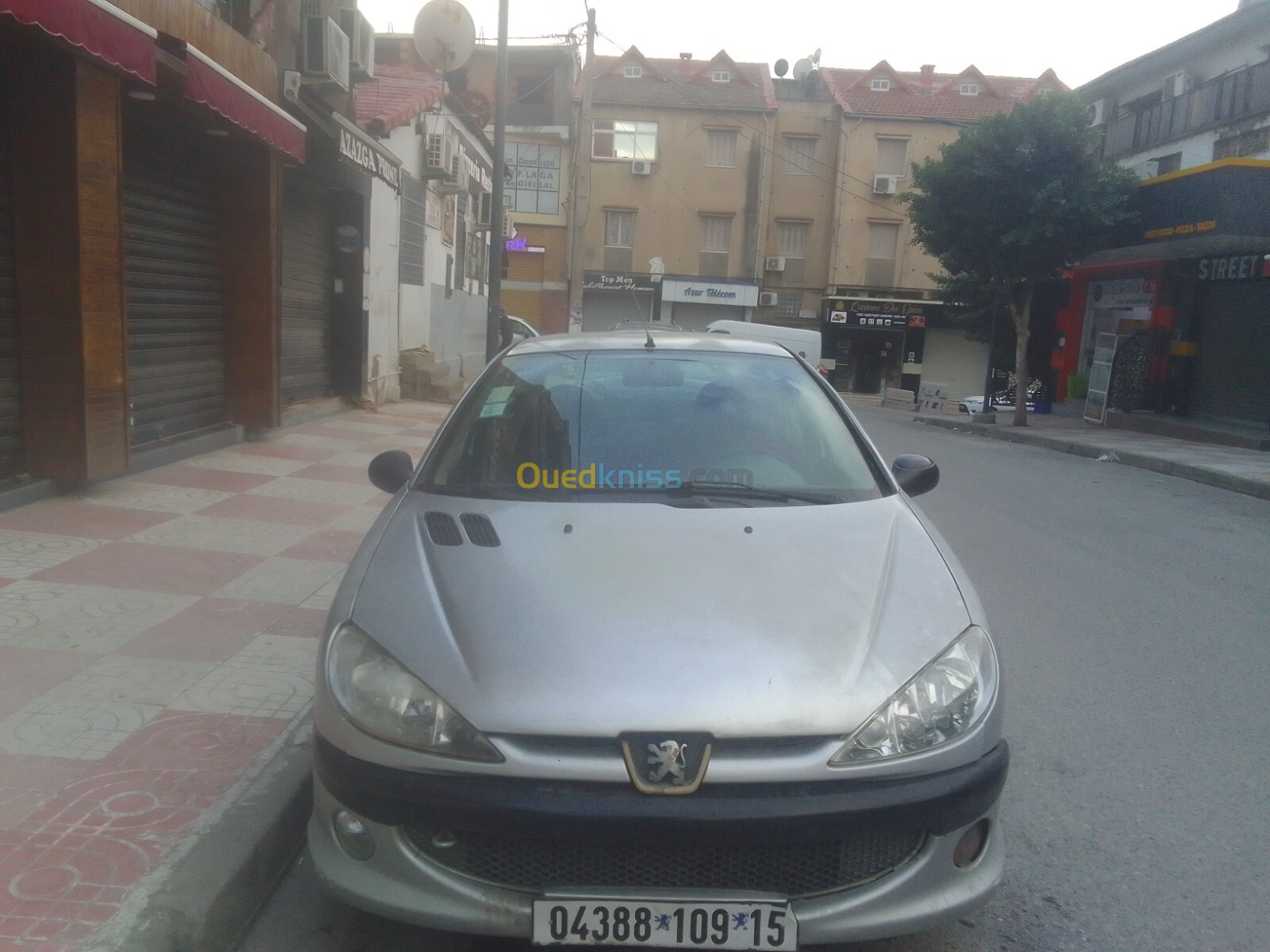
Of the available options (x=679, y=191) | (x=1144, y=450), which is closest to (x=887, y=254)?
(x=679, y=191)

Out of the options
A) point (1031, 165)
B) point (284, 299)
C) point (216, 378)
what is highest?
point (1031, 165)

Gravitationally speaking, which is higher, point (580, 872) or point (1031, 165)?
point (1031, 165)

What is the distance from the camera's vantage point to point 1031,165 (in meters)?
20.4

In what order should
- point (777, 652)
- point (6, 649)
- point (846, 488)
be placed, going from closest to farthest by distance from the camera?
point (777, 652), point (846, 488), point (6, 649)

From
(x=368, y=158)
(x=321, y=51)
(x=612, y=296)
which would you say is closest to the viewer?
(x=321, y=51)

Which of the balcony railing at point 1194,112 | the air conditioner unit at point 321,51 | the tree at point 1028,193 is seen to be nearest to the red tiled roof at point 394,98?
the air conditioner unit at point 321,51

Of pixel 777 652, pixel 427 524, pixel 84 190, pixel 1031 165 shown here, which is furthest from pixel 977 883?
pixel 1031 165

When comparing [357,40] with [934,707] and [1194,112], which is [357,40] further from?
[1194,112]

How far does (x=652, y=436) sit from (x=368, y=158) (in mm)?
8788

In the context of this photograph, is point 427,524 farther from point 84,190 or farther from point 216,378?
point 216,378

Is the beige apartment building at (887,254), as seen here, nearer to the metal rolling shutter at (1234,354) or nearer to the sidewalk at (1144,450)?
the sidewalk at (1144,450)

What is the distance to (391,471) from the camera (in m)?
3.60

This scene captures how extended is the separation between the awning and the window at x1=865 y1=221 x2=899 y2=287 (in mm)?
34630

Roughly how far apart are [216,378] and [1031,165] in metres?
16.9
